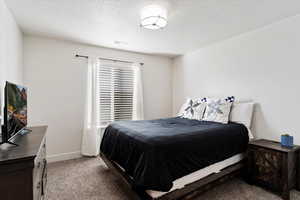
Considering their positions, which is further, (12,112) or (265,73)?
(265,73)

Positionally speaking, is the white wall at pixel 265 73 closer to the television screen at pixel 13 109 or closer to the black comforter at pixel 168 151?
the black comforter at pixel 168 151

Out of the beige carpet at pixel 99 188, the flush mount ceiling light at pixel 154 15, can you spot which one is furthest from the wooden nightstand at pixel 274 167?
the flush mount ceiling light at pixel 154 15

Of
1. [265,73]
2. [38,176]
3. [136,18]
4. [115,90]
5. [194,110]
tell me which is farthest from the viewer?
[115,90]

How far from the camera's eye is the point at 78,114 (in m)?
3.17

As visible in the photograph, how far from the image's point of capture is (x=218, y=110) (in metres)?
2.67

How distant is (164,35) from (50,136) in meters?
2.93

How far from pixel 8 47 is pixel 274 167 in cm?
376

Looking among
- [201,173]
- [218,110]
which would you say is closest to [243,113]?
[218,110]

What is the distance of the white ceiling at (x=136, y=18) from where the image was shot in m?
1.85

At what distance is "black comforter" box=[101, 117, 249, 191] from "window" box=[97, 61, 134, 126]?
4.09 feet

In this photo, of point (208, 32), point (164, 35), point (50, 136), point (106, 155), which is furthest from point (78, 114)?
point (208, 32)

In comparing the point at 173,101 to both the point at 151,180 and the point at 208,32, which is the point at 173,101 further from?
the point at 151,180

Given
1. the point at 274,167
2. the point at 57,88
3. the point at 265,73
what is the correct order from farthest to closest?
1. the point at 57,88
2. the point at 265,73
3. the point at 274,167

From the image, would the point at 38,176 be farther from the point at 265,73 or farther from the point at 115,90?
the point at 265,73
